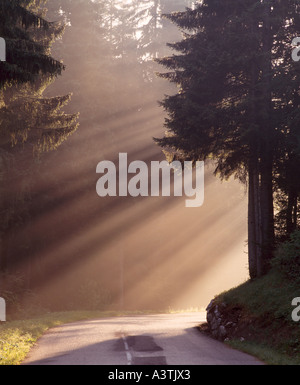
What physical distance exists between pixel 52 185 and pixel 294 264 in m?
23.2

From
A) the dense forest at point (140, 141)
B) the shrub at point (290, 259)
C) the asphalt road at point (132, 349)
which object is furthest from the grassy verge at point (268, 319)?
the dense forest at point (140, 141)

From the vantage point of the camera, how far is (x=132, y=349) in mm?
14312

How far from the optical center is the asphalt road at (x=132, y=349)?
483 inches

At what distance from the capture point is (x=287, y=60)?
2217cm

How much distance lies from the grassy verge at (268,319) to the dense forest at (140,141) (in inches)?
86.1

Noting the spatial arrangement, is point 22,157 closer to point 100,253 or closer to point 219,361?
point 100,253

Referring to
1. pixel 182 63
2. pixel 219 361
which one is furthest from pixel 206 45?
pixel 219 361

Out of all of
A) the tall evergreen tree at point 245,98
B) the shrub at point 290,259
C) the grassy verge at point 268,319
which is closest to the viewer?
the grassy verge at point 268,319

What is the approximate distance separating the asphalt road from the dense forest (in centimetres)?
609

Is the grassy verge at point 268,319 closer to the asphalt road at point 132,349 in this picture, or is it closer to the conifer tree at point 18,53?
the asphalt road at point 132,349

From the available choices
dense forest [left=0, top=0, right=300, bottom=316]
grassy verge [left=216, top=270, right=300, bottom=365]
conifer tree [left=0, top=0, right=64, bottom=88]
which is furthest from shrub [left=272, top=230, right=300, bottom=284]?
conifer tree [left=0, top=0, right=64, bottom=88]

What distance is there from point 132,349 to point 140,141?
32.9m

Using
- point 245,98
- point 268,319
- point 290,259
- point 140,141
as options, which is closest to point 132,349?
point 268,319

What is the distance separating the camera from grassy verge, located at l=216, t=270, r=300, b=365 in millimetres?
13939
